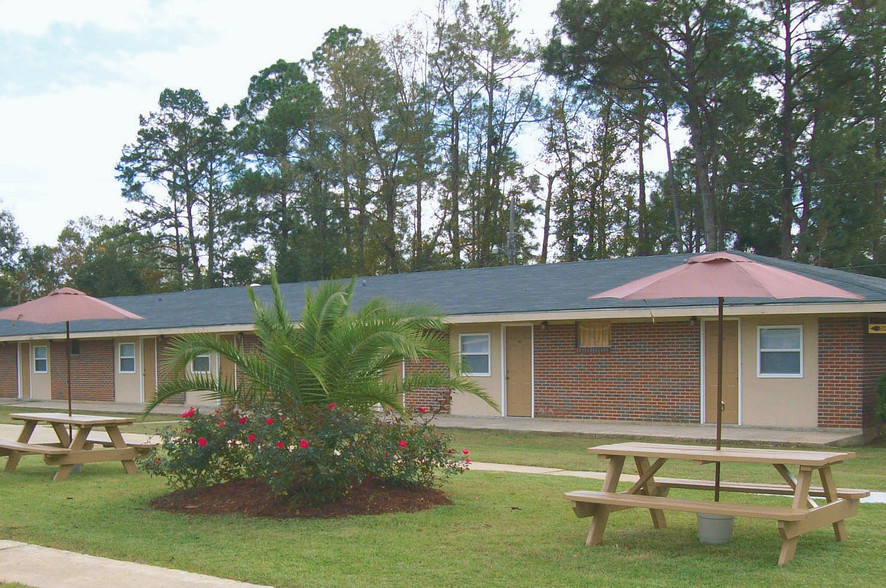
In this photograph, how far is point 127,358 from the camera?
28.2 meters

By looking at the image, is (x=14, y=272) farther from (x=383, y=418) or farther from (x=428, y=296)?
(x=383, y=418)

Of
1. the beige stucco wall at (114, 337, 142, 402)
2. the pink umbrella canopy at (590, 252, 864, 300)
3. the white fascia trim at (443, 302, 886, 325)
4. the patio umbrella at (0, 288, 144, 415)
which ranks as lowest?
the beige stucco wall at (114, 337, 142, 402)

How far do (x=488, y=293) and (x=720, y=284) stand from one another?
48.5 ft

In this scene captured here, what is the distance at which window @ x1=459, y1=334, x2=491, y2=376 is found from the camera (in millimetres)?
20969

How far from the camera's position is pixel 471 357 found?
835 inches

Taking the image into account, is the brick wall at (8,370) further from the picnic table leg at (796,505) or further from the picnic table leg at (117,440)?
the picnic table leg at (796,505)

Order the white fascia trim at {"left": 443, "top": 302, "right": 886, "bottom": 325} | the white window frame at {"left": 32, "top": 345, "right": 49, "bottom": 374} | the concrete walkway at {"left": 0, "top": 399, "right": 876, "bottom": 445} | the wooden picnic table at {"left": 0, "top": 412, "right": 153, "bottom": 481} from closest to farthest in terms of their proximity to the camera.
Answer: the wooden picnic table at {"left": 0, "top": 412, "right": 153, "bottom": 481}, the concrete walkway at {"left": 0, "top": 399, "right": 876, "bottom": 445}, the white fascia trim at {"left": 443, "top": 302, "right": 886, "bottom": 325}, the white window frame at {"left": 32, "top": 345, "right": 49, "bottom": 374}

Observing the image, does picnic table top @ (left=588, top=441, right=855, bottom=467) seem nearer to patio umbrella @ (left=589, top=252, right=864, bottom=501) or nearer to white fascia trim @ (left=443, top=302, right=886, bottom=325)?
patio umbrella @ (left=589, top=252, right=864, bottom=501)

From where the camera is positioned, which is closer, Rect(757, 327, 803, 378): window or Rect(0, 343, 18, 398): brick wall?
Rect(757, 327, 803, 378): window

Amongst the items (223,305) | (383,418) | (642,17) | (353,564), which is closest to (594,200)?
(642,17)

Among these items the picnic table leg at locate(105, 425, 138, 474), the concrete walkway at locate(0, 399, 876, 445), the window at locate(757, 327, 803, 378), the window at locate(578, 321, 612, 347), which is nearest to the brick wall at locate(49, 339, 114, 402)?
the concrete walkway at locate(0, 399, 876, 445)

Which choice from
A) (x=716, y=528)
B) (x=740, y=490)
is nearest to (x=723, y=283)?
(x=740, y=490)

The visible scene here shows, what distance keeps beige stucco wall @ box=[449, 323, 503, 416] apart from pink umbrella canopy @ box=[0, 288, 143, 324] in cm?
923

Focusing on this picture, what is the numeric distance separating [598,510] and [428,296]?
16340mm
